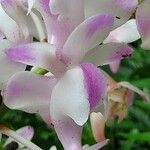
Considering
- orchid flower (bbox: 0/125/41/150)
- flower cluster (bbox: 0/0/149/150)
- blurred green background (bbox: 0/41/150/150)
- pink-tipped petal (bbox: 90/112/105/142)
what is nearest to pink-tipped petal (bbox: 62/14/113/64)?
flower cluster (bbox: 0/0/149/150)

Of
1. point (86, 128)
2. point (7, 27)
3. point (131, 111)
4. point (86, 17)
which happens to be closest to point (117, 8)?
point (86, 17)

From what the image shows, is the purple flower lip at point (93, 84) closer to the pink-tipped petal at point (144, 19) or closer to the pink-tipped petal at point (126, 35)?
the pink-tipped petal at point (144, 19)

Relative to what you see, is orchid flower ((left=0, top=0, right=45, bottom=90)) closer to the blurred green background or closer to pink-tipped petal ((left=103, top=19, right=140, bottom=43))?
pink-tipped petal ((left=103, top=19, right=140, bottom=43))

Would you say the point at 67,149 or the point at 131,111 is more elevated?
the point at 67,149

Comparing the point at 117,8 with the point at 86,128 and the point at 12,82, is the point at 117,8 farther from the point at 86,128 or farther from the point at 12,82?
the point at 86,128

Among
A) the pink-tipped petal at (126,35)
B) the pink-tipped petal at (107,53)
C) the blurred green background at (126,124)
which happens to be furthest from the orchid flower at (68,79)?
the blurred green background at (126,124)

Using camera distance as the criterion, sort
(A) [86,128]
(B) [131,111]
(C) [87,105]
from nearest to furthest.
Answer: (C) [87,105], (A) [86,128], (B) [131,111]

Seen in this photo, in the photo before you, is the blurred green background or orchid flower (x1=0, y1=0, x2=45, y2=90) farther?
the blurred green background

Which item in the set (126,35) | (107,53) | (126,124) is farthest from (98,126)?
(126,124)
